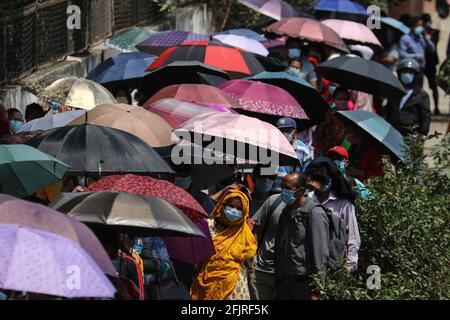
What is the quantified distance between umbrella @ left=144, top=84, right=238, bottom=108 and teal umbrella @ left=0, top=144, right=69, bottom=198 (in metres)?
3.47

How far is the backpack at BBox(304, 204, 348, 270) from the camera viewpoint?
10.9 m

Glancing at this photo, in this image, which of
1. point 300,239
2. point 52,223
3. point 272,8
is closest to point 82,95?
point 300,239

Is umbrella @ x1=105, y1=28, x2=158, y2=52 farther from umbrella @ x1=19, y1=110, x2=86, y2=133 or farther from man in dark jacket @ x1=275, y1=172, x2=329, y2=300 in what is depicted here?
man in dark jacket @ x1=275, y1=172, x2=329, y2=300

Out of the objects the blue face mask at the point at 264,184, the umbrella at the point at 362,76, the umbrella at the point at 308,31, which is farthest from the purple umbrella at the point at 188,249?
the umbrella at the point at 308,31

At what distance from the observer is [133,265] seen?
914 cm

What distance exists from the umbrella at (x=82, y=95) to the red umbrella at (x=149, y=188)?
4.08 metres

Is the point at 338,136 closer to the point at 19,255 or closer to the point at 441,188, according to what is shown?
the point at 441,188

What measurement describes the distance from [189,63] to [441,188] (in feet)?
9.73

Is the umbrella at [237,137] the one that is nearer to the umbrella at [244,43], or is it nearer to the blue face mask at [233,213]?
the blue face mask at [233,213]

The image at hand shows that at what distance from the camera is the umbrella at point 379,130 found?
14000 mm

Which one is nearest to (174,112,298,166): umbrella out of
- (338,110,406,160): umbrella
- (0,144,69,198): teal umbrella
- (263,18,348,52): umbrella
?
(0,144,69,198): teal umbrella

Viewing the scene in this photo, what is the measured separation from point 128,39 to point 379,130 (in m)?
5.54

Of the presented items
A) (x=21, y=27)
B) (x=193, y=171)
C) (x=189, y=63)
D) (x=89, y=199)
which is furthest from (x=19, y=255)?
(x=21, y=27)
